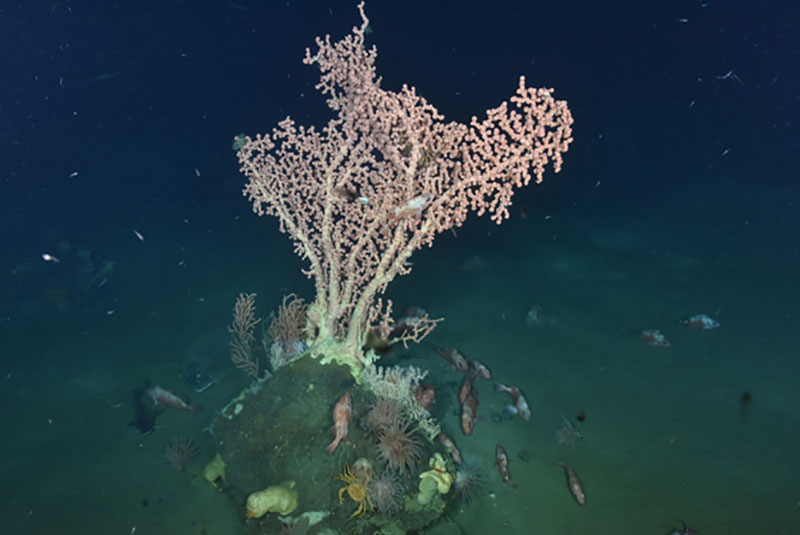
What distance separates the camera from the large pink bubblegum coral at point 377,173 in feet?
14.0

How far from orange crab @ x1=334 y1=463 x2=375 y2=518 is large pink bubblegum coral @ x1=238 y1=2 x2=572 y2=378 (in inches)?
45.4

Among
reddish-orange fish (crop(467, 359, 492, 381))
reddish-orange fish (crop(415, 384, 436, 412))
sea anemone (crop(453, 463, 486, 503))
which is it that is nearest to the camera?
sea anemone (crop(453, 463, 486, 503))

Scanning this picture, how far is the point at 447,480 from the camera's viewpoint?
4.59 m

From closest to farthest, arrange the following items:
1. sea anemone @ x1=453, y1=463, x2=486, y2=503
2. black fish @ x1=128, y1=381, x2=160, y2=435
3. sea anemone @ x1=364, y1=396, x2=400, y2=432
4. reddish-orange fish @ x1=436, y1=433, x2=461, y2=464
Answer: sea anemone @ x1=364, y1=396, x2=400, y2=432
sea anemone @ x1=453, y1=463, x2=486, y2=503
reddish-orange fish @ x1=436, y1=433, x2=461, y2=464
black fish @ x1=128, y1=381, x2=160, y2=435

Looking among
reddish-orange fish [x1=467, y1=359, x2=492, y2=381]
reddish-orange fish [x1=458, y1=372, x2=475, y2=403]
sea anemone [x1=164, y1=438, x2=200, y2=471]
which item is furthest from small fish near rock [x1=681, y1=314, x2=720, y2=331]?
sea anemone [x1=164, y1=438, x2=200, y2=471]

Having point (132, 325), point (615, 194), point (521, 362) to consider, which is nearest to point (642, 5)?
point (615, 194)

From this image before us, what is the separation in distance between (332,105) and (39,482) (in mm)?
6573

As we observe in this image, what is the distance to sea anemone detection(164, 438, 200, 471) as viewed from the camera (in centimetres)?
555

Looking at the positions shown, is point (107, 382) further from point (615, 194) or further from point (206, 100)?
point (206, 100)

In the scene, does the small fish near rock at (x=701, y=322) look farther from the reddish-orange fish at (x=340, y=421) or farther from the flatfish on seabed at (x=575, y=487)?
the reddish-orange fish at (x=340, y=421)

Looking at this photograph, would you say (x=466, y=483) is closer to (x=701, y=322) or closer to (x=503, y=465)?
(x=503, y=465)

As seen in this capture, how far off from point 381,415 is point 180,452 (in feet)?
10.5

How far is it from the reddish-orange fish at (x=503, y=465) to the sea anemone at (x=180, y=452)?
13.7ft

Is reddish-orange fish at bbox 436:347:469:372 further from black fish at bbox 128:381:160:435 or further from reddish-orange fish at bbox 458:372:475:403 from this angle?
black fish at bbox 128:381:160:435
